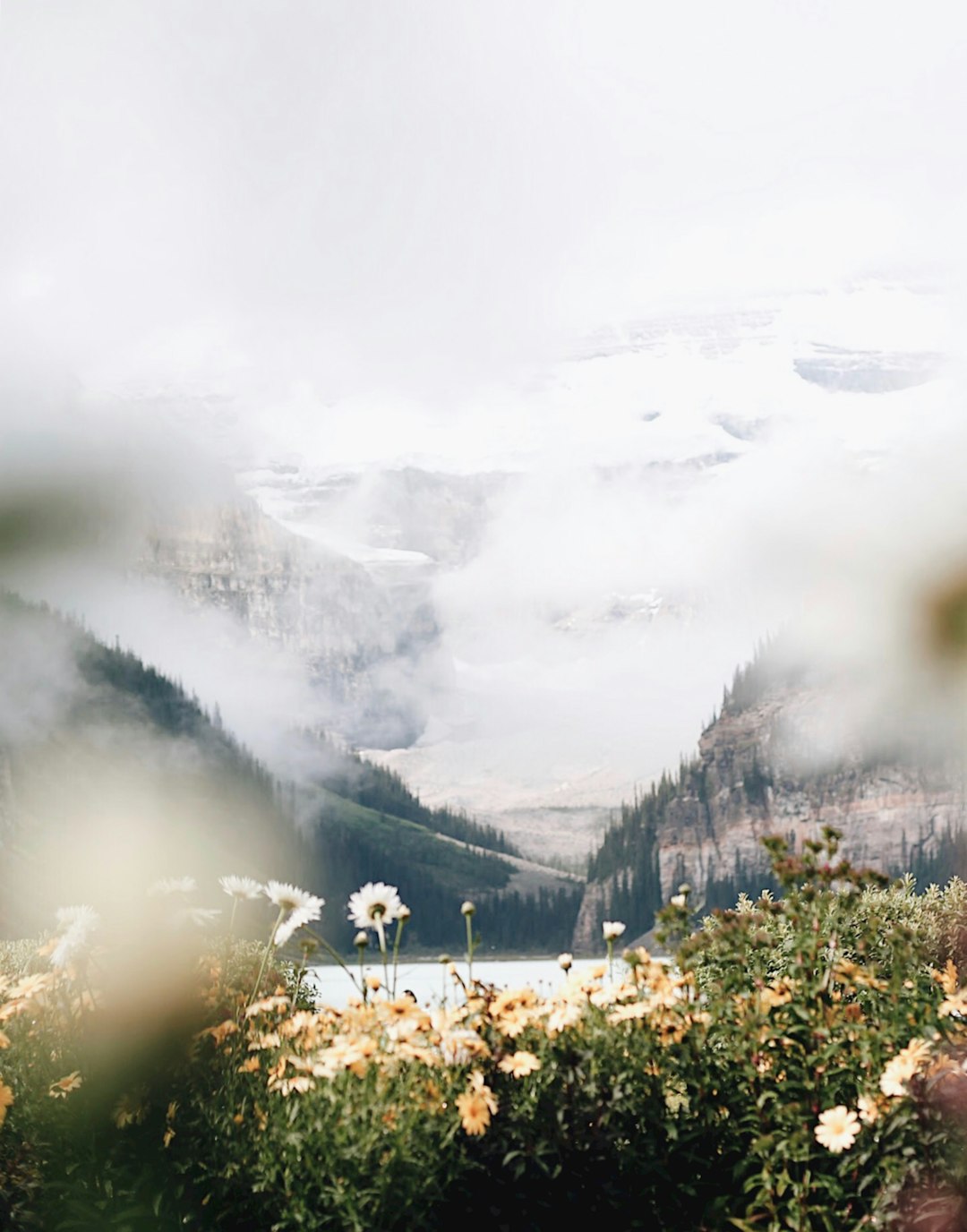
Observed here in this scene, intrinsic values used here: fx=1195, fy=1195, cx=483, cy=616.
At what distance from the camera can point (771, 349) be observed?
461ft

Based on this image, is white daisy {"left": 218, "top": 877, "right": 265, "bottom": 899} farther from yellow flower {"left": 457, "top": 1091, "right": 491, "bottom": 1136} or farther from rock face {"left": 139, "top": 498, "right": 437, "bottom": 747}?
rock face {"left": 139, "top": 498, "right": 437, "bottom": 747}

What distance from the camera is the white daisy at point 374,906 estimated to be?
3340 millimetres

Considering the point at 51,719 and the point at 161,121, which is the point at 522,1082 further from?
the point at 51,719

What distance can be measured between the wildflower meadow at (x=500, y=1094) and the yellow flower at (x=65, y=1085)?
0.01 m

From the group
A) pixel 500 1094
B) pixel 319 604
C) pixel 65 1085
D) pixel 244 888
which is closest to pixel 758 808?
pixel 319 604

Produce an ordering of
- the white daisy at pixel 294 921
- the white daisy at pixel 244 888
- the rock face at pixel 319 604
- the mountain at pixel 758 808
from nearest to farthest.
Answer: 1. the white daisy at pixel 294 921
2. the white daisy at pixel 244 888
3. the mountain at pixel 758 808
4. the rock face at pixel 319 604

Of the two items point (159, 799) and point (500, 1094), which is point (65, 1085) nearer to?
point (500, 1094)

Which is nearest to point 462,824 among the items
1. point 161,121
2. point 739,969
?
point 161,121

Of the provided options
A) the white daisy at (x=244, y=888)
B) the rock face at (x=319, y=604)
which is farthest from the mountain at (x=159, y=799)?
the white daisy at (x=244, y=888)

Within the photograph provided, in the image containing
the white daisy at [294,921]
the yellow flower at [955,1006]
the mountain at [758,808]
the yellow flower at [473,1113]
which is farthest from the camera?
the mountain at [758,808]

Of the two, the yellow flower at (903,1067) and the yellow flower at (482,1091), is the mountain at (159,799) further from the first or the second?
the yellow flower at (903,1067)

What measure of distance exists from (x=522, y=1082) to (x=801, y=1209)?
78cm

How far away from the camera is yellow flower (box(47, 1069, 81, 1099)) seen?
3248 millimetres

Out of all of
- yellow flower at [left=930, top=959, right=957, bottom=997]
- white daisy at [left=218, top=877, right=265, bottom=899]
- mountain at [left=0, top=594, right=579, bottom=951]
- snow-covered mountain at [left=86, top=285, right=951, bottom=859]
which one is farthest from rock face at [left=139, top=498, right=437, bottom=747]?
yellow flower at [left=930, top=959, right=957, bottom=997]
